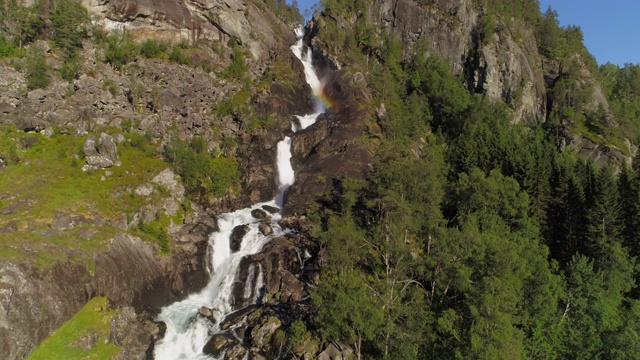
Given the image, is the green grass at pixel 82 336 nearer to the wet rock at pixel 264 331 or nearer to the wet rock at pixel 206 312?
the wet rock at pixel 206 312

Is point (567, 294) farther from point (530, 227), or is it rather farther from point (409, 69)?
point (409, 69)

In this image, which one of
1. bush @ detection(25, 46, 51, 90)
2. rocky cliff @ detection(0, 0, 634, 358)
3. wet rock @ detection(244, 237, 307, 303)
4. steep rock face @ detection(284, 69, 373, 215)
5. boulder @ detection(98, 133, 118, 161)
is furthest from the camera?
bush @ detection(25, 46, 51, 90)

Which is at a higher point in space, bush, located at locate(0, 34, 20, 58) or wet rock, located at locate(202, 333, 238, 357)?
bush, located at locate(0, 34, 20, 58)

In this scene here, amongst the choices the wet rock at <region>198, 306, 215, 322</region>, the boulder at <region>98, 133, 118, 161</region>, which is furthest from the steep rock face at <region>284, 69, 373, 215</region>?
the boulder at <region>98, 133, 118, 161</region>

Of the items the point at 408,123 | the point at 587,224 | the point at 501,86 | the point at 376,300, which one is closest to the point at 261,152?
the point at 408,123

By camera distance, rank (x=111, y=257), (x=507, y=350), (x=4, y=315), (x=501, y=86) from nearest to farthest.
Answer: (x=507, y=350)
(x=4, y=315)
(x=111, y=257)
(x=501, y=86)

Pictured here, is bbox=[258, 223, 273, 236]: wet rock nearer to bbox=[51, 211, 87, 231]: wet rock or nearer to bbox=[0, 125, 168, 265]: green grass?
bbox=[0, 125, 168, 265]: green grass

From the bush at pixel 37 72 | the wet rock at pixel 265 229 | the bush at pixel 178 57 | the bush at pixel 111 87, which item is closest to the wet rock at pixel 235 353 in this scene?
the wet rock at pixel 265 229

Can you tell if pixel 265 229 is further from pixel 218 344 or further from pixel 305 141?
pixel 305 141
